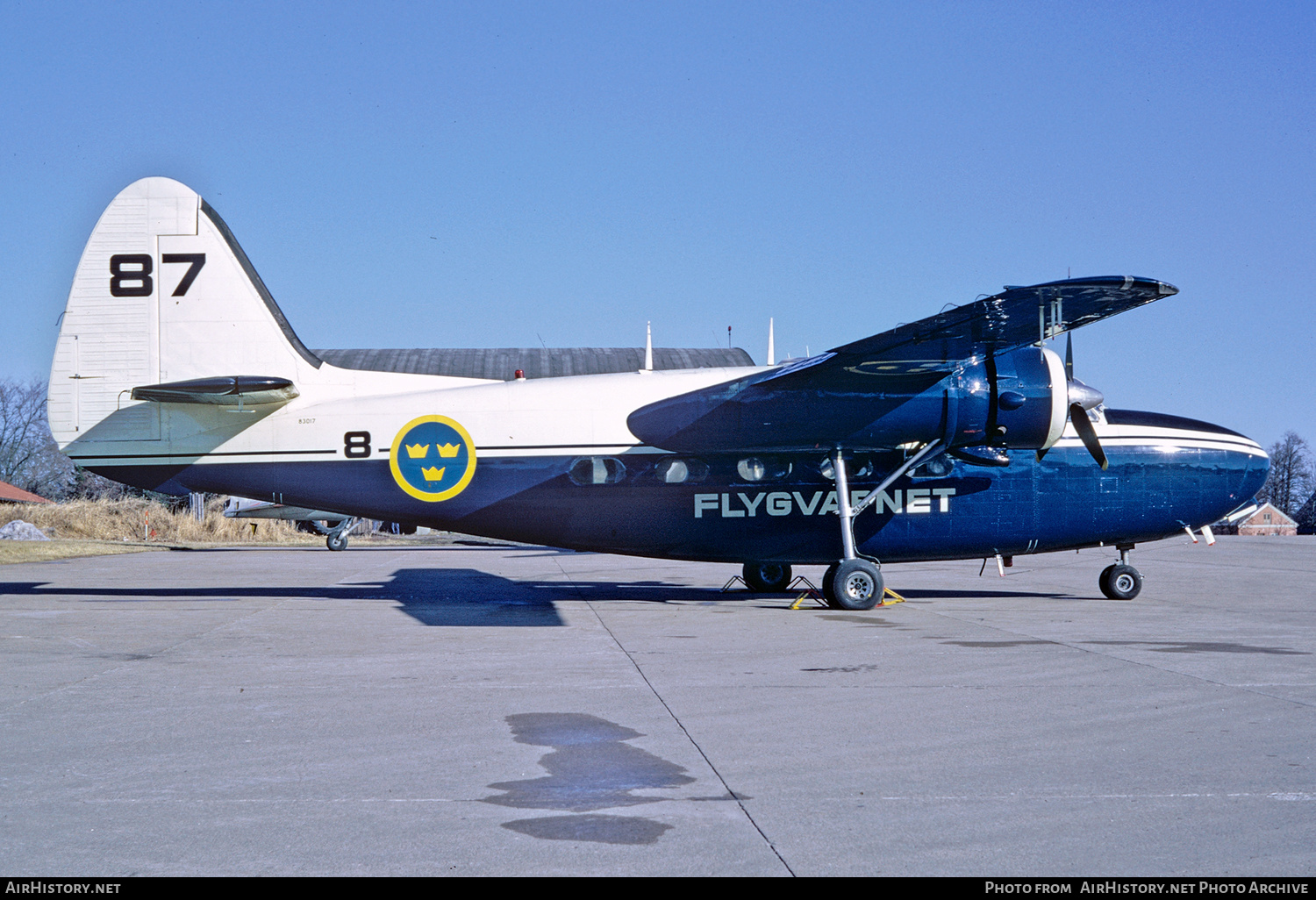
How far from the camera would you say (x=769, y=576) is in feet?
65.9

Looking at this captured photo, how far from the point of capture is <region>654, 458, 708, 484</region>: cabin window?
56.4 ft

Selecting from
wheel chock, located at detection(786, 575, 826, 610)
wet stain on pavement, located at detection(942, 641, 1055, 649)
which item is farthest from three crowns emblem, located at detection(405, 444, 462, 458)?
wet stain on pavement, located at detection(942, 641, 1055, 649)

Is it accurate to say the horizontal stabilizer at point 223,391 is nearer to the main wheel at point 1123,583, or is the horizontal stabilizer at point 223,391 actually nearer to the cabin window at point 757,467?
the cabin window at point 757,467

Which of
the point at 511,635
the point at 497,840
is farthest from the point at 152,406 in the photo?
the point at 497,840

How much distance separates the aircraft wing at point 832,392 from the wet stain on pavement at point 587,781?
9076mm

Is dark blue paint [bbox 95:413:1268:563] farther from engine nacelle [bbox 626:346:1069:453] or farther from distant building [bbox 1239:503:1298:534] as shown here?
distant building [bbox 1239:503:1298:534]

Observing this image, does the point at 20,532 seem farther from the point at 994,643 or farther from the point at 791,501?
the point at 994,643

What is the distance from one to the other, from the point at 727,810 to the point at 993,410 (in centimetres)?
1226

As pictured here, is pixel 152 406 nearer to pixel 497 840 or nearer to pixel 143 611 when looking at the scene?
pixel 143 611

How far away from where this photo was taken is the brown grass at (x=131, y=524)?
55406mm

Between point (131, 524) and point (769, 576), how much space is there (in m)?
47.7

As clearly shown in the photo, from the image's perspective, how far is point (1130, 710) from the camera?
27.5ft

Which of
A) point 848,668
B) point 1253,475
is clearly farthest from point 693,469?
point 1253,475

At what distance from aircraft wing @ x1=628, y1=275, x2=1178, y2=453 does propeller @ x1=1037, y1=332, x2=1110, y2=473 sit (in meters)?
1.25
